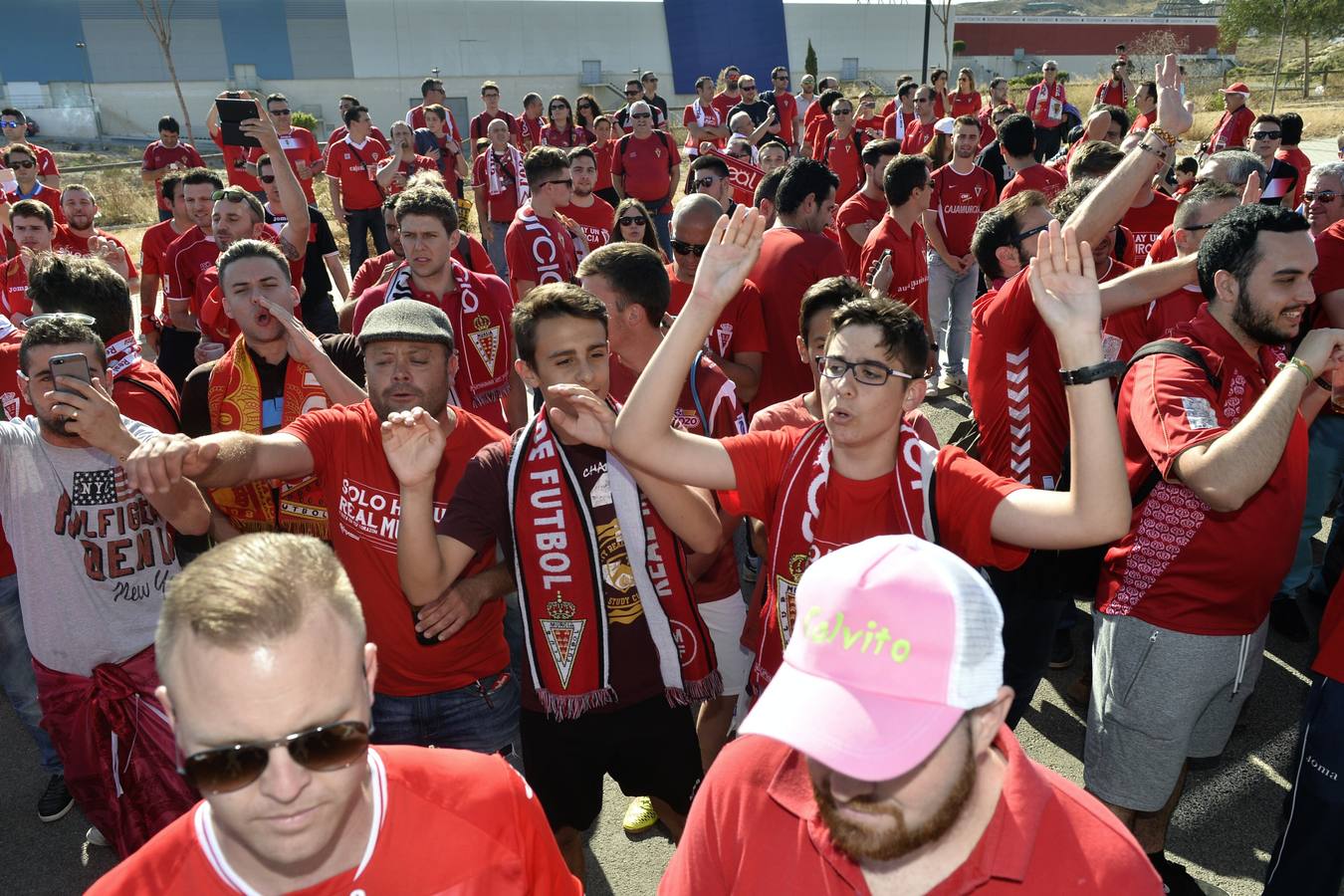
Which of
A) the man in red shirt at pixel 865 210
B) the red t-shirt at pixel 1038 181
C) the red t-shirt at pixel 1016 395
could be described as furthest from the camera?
the red t-shirt at pixel 1038 181

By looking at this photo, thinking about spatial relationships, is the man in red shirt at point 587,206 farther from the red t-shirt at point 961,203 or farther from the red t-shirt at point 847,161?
the red t-shirt at point 847,161

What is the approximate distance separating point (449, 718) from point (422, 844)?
1.45 metres

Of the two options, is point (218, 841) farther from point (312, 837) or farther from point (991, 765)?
point (991, 765)

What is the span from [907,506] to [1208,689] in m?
1.28

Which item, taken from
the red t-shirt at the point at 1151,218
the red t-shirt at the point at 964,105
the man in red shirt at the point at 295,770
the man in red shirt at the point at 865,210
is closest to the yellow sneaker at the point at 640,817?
the man in red shirt at the point at 295,770

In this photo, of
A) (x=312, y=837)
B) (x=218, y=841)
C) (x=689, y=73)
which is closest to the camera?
(x=312, y=837)

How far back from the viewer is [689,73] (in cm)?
5622

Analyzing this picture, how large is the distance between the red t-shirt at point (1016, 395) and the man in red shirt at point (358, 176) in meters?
9.47

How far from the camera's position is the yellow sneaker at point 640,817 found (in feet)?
12.5

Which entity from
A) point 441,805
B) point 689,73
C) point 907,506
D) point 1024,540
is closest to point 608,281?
point 907,506

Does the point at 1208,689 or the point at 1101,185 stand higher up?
the point at 1101,185

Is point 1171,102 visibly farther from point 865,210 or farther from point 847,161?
point 847,161

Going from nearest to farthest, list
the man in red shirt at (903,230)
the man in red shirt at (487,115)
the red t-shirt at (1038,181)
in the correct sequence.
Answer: the man in red shirt at (903,230) → the red t-shirt at (1038,181) → the man in red shirt at (487,115)

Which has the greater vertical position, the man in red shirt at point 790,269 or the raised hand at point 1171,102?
the raised hand at point 1171,102
